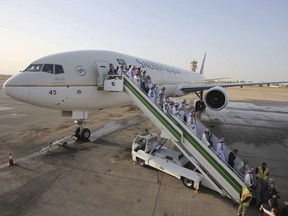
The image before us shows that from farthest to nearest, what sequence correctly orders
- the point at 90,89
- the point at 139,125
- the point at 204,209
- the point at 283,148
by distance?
the point at 139,125, the point at 283,148, the point at 90,89, the point at 204,209

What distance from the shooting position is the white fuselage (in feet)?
33.8

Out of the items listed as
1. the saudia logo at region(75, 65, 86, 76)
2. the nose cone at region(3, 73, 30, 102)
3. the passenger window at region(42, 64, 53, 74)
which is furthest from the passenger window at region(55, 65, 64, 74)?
the nose cone at region(3, 73, 30, 102)

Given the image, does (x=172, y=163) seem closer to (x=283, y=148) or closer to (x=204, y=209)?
(x=204, y=209)

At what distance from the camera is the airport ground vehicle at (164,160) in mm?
8392

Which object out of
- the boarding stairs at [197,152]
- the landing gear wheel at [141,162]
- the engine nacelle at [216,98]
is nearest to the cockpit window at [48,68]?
the boarding stairs at [197,152]

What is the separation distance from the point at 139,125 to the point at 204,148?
10.8m

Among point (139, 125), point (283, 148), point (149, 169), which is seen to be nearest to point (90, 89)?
point (149, 169)

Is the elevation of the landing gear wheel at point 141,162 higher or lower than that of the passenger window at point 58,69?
lower

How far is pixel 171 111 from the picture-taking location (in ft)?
32.8

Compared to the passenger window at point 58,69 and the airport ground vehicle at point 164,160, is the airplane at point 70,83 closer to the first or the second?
the passenger window at point 58,69

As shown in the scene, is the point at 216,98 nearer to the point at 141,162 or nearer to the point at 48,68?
the point at 141,162

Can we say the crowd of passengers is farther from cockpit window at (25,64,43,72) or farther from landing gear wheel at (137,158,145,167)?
cockpit window at (25,64,43,72)

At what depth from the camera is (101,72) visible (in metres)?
11.8

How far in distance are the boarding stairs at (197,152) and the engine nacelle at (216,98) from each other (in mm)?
9417
